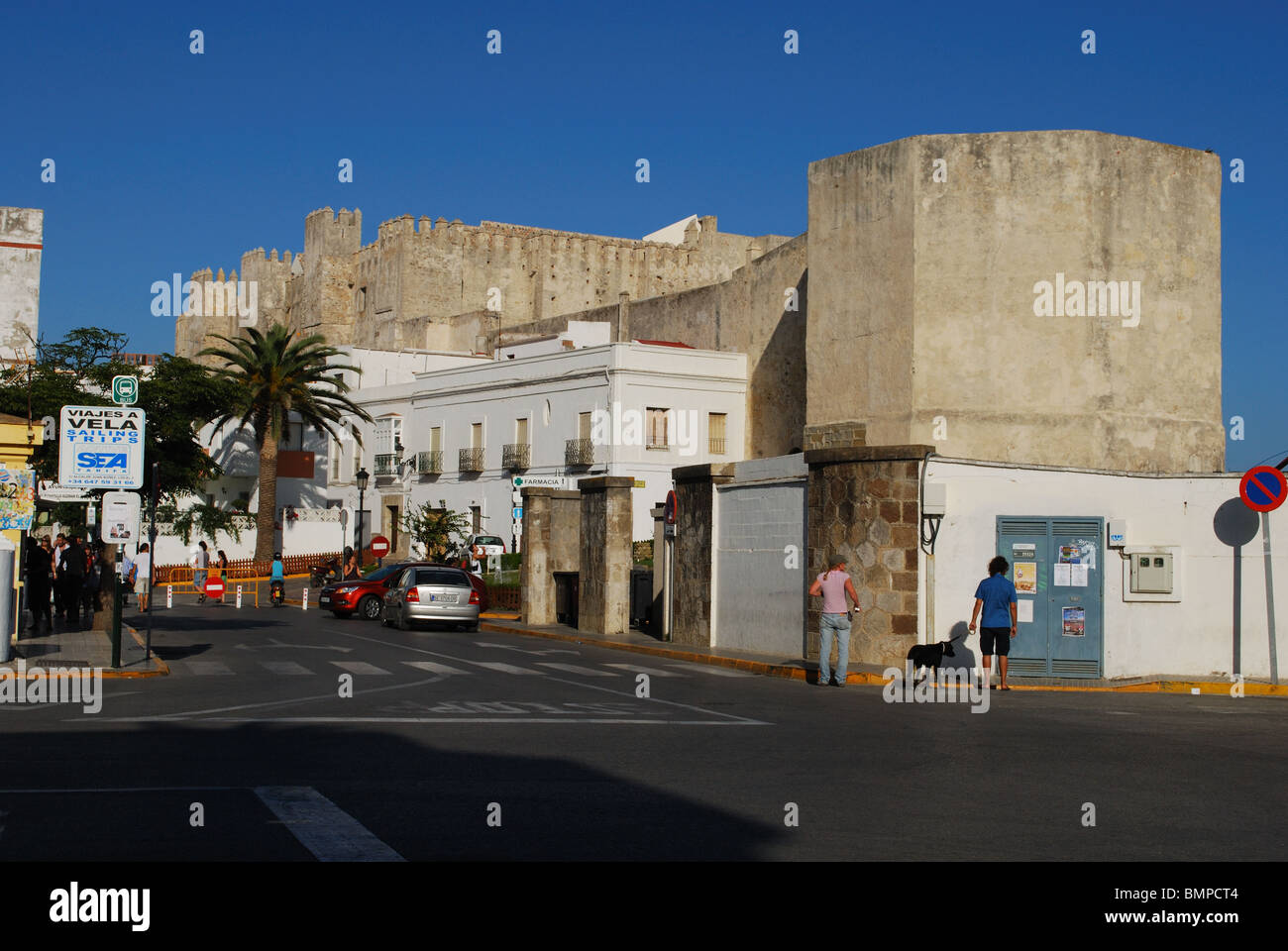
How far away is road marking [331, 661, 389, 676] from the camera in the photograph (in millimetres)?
20453

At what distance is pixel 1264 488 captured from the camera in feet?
64.2

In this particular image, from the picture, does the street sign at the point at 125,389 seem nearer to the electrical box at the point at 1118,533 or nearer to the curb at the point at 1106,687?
the curb at the point at 1106,687

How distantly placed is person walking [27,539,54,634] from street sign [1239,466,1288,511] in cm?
2166

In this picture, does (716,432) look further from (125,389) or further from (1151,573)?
(125,389)

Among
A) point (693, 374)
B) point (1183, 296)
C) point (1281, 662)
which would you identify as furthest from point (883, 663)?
point (693, 374)

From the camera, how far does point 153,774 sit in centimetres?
1010

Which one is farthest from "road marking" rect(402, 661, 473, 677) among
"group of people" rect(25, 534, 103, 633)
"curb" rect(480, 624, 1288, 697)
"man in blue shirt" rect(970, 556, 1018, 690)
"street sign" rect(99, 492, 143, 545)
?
"group of people" rect(25, 534, 103, 633)

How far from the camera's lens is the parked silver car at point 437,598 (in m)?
32.6

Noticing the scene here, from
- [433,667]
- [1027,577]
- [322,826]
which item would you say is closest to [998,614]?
[1027,577]

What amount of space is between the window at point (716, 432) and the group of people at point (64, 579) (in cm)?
2922

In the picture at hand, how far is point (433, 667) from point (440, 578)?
11738 mm

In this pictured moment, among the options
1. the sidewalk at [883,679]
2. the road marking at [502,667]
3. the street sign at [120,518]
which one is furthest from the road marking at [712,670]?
the street sign at [120,518]

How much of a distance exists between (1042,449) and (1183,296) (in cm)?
551
